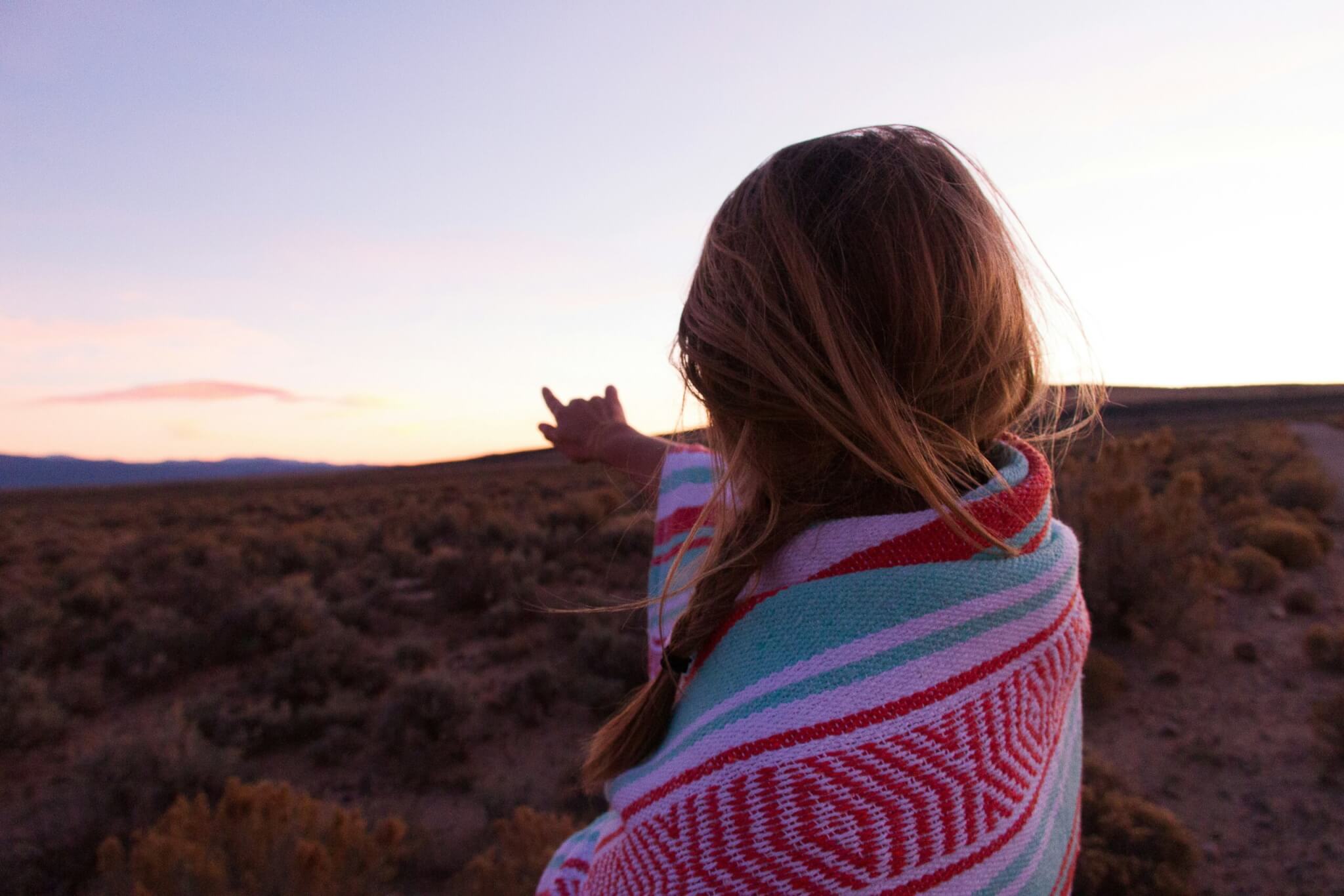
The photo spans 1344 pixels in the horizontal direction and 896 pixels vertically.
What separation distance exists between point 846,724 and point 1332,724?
515cm

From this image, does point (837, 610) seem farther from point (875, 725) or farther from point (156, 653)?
point (156, 653)

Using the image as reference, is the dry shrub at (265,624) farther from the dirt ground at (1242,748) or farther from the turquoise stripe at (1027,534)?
the turquoise stripe at (1027,534)

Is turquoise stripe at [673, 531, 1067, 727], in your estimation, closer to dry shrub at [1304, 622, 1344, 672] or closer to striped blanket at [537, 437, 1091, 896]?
striped blanket at [537, 437, 1091, 896]

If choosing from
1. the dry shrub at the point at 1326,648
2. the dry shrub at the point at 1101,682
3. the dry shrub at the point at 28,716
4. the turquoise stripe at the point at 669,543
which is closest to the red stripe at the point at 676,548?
the turquoise stripe at the point at 669,543

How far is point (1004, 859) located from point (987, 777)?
142 millimetres

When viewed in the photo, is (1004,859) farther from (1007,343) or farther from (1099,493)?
(1099,493)

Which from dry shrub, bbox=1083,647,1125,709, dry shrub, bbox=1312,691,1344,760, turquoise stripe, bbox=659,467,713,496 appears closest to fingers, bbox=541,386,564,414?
turquoise stripe, bbox=659,467,713,496

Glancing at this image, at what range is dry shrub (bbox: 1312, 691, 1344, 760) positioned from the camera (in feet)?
14.1

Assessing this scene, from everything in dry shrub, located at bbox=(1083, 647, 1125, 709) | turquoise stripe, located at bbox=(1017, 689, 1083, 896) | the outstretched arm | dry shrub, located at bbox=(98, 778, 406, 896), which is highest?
the outstretched arm

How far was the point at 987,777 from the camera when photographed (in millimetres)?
992

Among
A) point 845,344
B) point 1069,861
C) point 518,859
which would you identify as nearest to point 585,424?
point 845,344

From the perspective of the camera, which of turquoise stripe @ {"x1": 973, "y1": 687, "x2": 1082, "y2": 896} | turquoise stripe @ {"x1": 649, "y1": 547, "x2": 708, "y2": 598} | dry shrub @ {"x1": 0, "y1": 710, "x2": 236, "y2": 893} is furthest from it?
dry shrub @ {"x1": 0, "y1": 710, "x2": 236, "y2": 893}

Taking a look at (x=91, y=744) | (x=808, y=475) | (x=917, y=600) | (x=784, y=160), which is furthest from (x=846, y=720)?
(x=91, y=744)

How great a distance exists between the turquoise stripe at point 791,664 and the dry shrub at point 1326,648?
597 cm
